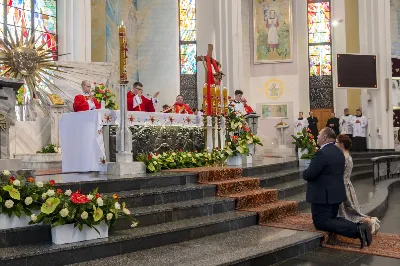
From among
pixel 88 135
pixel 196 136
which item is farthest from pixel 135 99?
pixel 88 135

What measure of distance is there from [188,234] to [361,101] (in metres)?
14.8

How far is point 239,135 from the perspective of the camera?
414 inches

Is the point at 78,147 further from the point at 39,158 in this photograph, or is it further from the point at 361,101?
the point at 361,101

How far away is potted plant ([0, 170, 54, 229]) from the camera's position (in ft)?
14.9

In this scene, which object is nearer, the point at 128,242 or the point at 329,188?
the point at 128,242

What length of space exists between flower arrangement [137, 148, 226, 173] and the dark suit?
112 inches

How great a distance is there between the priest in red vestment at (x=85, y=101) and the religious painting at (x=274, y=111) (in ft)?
41.6

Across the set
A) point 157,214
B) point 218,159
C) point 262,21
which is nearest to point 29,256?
point 157,214

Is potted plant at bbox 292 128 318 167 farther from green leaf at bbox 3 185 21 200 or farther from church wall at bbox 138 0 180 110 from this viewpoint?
church wall at bbox 138 0 180 110

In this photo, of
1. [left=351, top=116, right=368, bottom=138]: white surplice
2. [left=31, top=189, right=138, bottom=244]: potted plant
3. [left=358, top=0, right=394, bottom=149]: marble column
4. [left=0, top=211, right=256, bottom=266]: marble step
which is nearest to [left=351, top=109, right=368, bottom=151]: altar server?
[left=351, top=116, right=368, bottom=138]: white surplice

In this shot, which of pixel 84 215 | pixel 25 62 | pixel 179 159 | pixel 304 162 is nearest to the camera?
pixel 84 215

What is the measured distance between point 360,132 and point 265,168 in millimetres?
9605

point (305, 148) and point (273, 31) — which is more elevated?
point (273, 31)

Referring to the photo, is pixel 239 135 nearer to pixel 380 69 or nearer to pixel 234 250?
pixel 234 250
